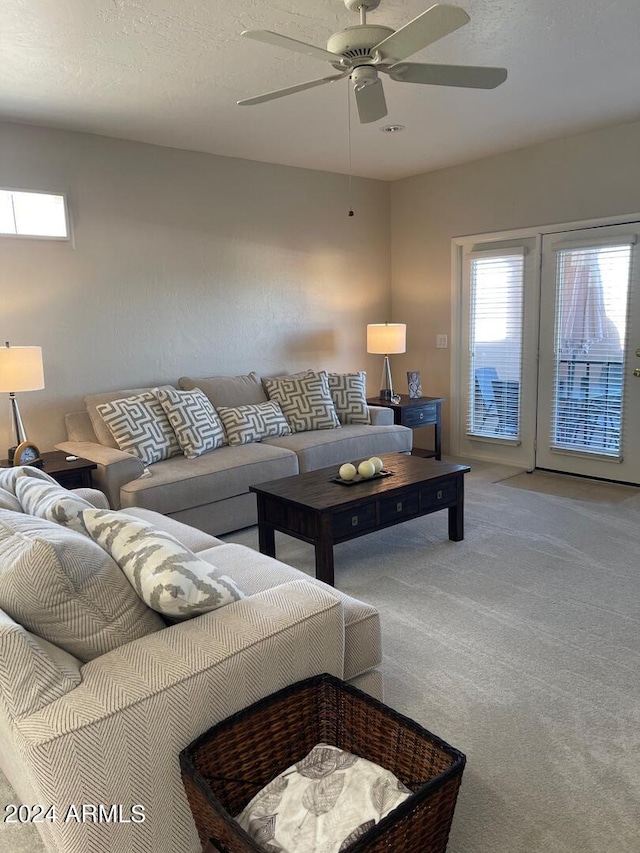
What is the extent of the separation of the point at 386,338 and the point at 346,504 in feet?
8.91

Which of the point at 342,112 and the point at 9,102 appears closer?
the point at 9,102

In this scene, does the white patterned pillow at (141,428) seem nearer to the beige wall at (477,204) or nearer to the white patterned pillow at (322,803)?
the white patterned pillow at (322,803)

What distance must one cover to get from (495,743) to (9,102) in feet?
12.9

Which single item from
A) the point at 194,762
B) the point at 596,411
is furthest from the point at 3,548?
the point at 596,411

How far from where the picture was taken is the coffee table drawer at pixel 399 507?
331 centimetres

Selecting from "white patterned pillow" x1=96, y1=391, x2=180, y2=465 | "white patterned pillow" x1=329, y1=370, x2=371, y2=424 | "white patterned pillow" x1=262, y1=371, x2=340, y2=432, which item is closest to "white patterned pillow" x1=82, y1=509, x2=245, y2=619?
"white patterned pillow" x1=96, y1=391, x2=180, y2=465

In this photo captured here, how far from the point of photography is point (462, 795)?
5.99 ft

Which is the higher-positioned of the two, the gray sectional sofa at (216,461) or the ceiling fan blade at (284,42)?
the ceiling fan blade at (284,42)

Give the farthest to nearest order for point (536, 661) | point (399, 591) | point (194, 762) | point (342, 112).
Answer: point (342, 112), point (399, 591), point (536, 661), point (194, 762)

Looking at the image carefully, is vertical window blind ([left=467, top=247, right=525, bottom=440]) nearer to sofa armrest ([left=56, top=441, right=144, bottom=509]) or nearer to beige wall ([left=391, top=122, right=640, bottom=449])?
beige wall ([left=391, top=122, right=640, bottom=449])

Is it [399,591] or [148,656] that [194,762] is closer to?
[148,656]

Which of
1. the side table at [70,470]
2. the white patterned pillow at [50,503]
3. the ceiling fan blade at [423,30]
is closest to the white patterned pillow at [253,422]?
the side table at [70,470]

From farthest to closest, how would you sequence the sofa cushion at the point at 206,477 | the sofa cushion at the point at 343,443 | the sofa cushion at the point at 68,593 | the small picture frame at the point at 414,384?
the small picture frame at the point at 414,384
the sofa cushion at the point at 343,443
the sofa cushion at the point at 206,477
the sofa cushion at the point at 68,593

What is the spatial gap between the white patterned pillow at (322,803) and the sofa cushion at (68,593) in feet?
1.67
